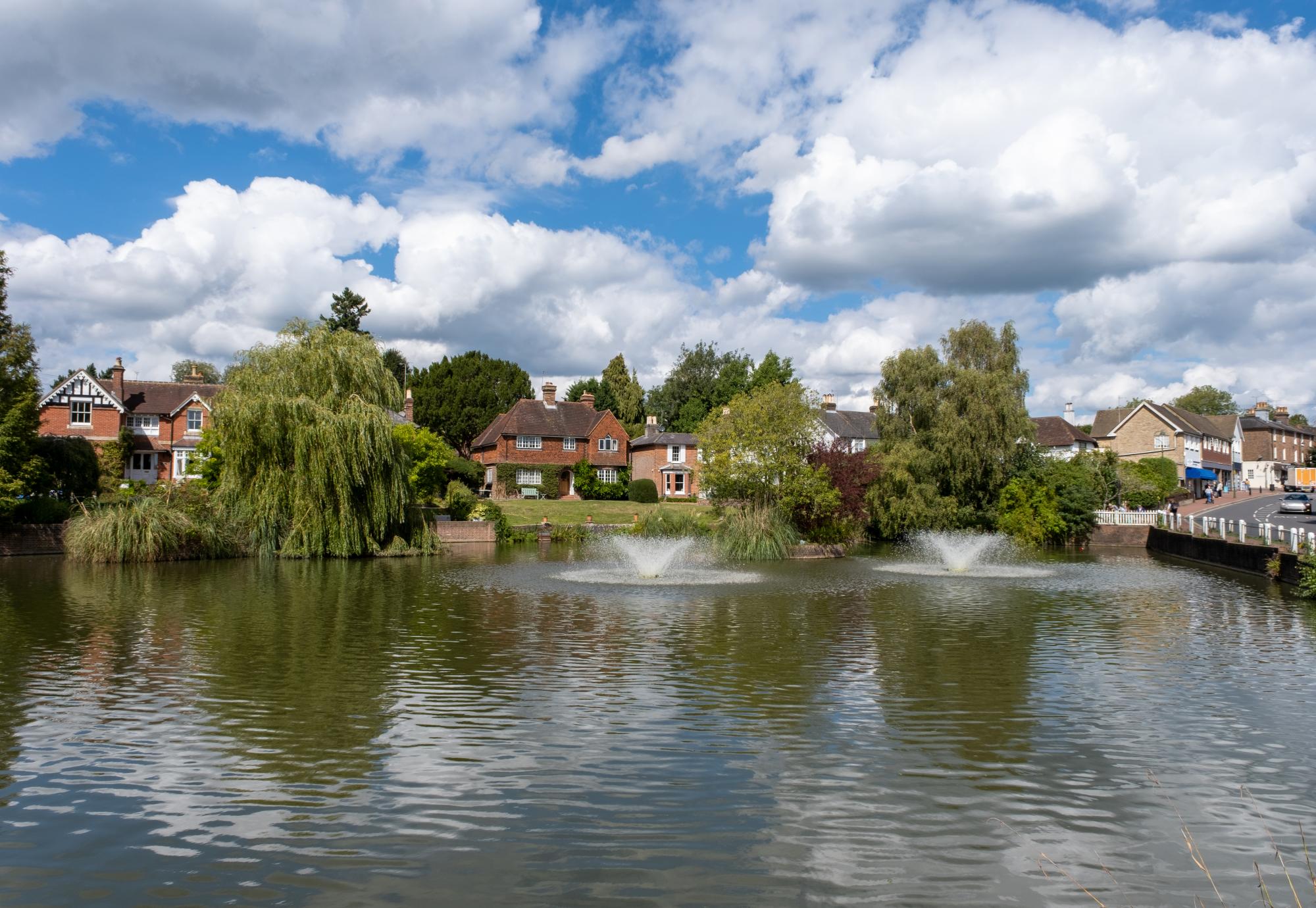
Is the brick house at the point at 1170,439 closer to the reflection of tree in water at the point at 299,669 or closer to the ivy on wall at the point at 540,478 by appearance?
the ivy on wall at the point at 540,478

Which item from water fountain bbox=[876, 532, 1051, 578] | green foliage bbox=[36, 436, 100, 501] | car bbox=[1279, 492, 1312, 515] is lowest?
water fountain bbox=[876, 532, 1051, 578]

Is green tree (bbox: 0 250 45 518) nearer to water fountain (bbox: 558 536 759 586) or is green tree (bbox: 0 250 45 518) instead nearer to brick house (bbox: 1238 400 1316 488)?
water fountain (bbox: 558 536 759 586)

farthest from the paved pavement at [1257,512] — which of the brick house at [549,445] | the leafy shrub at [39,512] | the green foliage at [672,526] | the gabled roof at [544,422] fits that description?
the leafy shrub at [39,512]

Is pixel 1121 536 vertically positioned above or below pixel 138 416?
below

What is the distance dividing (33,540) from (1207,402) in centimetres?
15975

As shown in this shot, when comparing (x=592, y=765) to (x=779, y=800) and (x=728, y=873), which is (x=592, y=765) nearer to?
(x=779, y=800)

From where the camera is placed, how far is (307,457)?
34531 mm

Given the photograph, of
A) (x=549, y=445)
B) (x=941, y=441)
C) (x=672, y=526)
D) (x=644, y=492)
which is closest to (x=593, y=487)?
(x=644, y=492)

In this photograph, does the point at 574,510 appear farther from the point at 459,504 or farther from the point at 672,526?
the point at 672,526

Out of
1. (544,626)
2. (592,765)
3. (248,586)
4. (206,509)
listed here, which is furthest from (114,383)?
(592,765)

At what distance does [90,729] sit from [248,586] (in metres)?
16.0

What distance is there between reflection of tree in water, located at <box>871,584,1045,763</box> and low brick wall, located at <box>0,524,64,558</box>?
3437 centimetres

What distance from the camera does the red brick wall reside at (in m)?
60.6

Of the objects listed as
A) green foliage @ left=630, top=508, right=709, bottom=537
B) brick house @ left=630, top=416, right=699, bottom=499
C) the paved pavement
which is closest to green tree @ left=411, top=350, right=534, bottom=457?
brick house @ left=630, top=416, right=699, bottom=499
